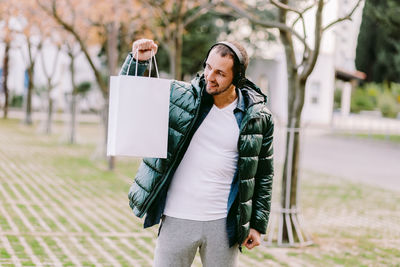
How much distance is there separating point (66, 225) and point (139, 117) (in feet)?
16.1

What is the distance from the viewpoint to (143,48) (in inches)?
121

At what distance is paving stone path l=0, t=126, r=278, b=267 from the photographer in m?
6.05

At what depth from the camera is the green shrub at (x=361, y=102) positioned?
51.5m

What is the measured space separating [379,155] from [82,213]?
15.2 m

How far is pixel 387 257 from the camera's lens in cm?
695

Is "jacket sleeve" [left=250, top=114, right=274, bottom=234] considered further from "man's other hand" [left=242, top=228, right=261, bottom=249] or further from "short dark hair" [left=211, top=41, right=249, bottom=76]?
"short dark hair" [left=211, top=41, right=249, bottom=76]

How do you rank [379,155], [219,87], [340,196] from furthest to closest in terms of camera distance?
[379,155] < [340,196] < [219,87]

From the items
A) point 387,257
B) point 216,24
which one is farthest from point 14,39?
point 387,257

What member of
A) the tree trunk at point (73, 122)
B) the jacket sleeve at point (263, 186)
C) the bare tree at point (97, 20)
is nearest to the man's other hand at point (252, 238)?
the jacket sleeve at point (263, 186)

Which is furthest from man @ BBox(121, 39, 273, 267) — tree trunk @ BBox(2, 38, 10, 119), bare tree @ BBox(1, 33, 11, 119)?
tree trunk @ BBox(2, 38, 10, 119)

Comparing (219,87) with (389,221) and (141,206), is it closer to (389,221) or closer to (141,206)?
(141,206)

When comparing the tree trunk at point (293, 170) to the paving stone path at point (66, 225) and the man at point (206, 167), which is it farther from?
the man at point (206, 167)

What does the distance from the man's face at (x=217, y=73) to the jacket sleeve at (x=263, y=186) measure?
38cm

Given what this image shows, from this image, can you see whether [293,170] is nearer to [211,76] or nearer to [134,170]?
[211,76]
